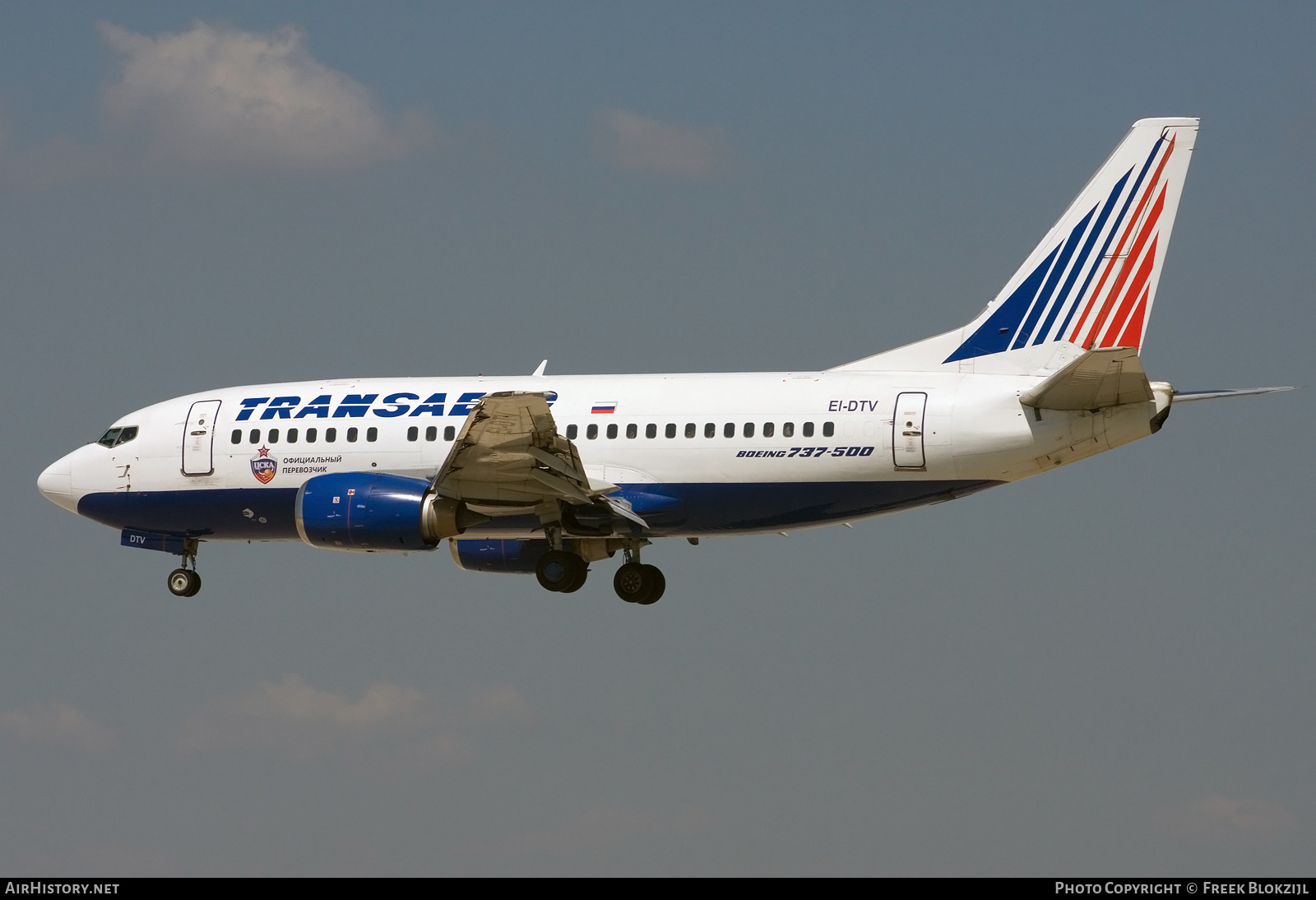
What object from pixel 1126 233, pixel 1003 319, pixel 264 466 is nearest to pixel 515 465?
pixel 264 466

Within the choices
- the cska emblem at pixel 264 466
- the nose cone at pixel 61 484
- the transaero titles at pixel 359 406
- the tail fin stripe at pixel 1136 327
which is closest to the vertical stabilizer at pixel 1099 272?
the tail fin stripe at pixel 1136 327

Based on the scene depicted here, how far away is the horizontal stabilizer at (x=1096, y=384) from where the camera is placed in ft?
99.5

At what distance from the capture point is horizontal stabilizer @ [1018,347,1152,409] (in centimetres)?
3031

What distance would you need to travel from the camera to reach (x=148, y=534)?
38.7 metres

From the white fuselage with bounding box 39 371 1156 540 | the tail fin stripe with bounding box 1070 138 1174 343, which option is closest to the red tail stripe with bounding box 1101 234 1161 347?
the tail fin stripe with bounding box 1070 138 1174 343

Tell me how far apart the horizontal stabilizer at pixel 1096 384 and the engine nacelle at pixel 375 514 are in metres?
10.3

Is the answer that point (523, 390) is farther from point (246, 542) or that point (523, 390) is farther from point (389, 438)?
point (246, 542)

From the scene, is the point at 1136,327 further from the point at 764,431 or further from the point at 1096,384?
the point at 764,431

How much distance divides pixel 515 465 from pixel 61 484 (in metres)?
11.4

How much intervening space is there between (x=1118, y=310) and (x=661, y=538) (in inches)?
364

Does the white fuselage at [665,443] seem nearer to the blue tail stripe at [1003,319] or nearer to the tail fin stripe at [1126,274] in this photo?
the blue tail stripe at [1003,319]

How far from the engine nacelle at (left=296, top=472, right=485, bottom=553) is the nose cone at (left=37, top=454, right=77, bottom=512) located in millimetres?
7535

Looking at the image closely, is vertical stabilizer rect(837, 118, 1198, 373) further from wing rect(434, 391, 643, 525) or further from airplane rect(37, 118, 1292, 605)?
wing rect(434, 391, 643, 525)

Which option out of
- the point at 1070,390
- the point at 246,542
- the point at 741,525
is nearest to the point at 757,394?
the point at 741,525
